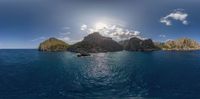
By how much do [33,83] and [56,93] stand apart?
765 inches

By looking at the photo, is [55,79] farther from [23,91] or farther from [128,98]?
[128,98]

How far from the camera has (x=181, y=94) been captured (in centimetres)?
8275

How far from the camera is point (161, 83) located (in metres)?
101

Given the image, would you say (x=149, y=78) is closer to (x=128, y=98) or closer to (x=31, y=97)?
(x=128, y=98)

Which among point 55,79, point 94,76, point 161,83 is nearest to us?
point 161,83

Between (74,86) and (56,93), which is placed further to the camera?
(74,86)

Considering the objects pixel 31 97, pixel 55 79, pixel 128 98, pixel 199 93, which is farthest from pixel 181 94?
pixel 55 79

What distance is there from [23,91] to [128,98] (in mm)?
30966

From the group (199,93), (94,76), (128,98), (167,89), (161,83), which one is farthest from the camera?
(94,76)

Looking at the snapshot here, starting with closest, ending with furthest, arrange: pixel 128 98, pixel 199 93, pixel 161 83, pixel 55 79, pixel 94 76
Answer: pixel 128 98 → pixel 199 93 → pixel 161 83 → pixel 55 79 → pixel 94 76

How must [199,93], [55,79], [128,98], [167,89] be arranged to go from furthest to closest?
[55,79]
[167,89]
[199,93]
[128,98]

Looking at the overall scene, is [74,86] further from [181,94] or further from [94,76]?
[181,94]

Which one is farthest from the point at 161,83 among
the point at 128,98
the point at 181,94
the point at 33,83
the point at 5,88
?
the point at 5,88

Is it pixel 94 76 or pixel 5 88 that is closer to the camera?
pixel 5 88
